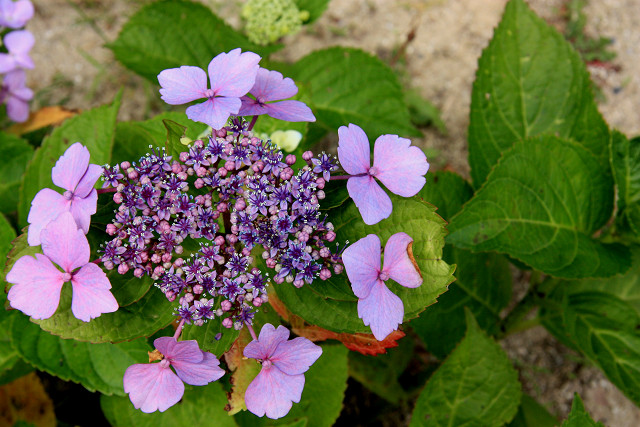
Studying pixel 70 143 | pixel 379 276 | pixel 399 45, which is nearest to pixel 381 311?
pixel 379 276

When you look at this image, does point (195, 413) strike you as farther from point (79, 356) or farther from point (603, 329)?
point (603, 329)

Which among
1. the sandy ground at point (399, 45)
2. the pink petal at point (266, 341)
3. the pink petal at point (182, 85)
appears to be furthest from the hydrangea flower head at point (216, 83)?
the sandy ground at point (399, 45)

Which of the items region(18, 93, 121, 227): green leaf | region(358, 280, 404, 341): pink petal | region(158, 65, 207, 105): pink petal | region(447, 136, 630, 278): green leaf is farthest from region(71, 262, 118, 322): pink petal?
region(447, 136, 630, 278): green leaf

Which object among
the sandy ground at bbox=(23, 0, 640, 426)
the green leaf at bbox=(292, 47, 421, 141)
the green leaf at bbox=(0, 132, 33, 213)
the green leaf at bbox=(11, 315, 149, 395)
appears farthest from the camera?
the sandy ground at bbox=(23, 0, 640, 426)

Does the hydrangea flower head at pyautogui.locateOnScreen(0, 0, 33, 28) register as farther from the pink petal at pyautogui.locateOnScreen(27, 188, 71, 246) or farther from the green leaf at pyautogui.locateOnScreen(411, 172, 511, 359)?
the green leaf at pyautogui.locateOnScreen(411, 172, 511, 359)

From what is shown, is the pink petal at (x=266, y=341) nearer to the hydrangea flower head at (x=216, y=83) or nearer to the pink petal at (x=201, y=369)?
the pink petal at (x=201, y=369)

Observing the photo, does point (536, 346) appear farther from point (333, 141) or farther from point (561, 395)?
point (333, 141)

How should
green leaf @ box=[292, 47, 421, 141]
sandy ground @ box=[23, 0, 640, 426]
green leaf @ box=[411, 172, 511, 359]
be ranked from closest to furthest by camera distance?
green leaf @ box=[411, 172, 511, 359] < green leaf @ box=[292, 47, 421, 141] < sandy ground @ box=[23, 0, 640, 426]
